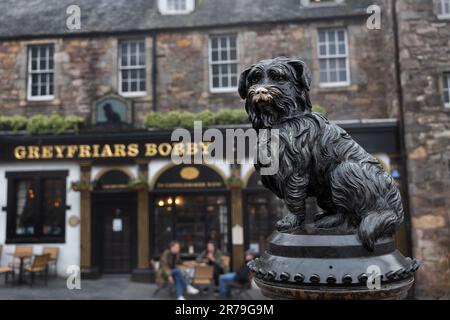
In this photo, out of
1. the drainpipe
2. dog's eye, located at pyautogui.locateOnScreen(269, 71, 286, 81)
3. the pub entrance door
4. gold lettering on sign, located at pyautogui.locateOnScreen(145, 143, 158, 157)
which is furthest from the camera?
the drainpipe

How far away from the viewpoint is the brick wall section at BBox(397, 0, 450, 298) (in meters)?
9.34

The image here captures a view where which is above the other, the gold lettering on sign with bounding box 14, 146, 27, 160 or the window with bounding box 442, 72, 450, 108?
the window with bounding box 442, 72, 450, 108

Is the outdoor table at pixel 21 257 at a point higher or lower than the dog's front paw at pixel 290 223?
lower

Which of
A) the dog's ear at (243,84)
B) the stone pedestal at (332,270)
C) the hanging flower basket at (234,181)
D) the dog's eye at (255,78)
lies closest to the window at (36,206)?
the hanging flower basket at (234,181)

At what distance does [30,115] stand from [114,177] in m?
3.30

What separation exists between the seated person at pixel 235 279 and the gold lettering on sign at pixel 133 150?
14.1ft

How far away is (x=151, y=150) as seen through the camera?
11.1 m

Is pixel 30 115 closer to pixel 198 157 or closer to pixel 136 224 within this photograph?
pixel 136 224

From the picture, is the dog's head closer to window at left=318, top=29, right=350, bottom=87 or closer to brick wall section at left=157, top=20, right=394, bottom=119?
brick wall section at left=157, top=20, right=394, bottom=119

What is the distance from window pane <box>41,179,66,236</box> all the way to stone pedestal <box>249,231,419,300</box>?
34.2ft

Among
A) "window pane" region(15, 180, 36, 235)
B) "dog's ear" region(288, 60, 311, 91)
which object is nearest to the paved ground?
"window pane" region(15, 180, 36, 235)

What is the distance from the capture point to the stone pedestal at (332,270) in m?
2.09

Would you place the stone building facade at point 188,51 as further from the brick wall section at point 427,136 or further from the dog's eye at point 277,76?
Answer: the dog's eye at point 277,76

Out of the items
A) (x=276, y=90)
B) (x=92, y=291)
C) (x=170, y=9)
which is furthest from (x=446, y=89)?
(x=92, y=291)
